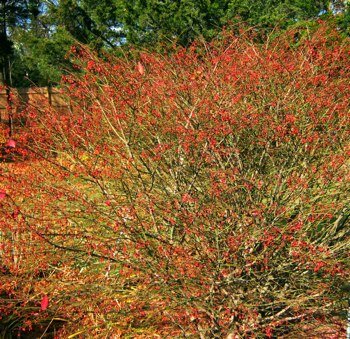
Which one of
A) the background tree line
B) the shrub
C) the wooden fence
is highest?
the background tree line

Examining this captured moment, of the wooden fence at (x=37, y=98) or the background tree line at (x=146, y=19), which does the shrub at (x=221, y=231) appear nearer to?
the wooden fence at (x=37, y=98)

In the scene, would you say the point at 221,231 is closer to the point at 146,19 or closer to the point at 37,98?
the point at 37,98

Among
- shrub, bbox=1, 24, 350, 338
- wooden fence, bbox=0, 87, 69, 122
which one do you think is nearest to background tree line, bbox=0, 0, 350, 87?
wooden fence, bbox=0, 87, 69, 122

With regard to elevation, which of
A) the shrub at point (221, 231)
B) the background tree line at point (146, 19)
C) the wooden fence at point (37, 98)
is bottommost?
the shrub at point (221, 231)

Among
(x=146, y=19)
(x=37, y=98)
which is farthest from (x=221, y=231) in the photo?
(x=146, y=19)

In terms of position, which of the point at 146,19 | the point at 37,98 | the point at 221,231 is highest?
the point at 146,19

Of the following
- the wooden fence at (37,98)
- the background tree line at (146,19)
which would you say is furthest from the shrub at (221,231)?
the background tree line at (146,19)

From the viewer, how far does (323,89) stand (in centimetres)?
435

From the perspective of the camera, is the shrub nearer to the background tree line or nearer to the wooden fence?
the wooden fence

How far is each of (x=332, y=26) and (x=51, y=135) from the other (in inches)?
241

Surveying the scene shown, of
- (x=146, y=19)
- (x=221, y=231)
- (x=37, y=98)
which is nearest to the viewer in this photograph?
(x=221, y=231)

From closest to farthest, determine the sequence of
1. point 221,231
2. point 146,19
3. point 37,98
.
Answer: point 221,231
point 37,98
point 146,19

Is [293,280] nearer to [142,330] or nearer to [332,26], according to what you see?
[142,330]

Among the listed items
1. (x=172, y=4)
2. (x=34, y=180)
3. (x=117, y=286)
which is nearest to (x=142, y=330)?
(x=117, y=286)
